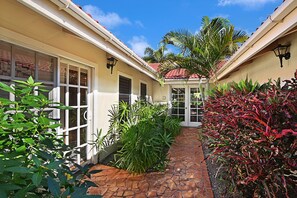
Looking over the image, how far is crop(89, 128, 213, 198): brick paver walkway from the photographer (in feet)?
12.1

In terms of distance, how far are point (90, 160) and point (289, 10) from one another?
16.9 ft

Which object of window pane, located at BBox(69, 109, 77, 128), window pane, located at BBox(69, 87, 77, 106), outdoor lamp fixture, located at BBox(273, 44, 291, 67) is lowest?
window pane, located at BBox(69, 109, 77, 128)

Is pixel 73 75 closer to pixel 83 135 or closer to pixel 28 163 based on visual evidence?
pixel 83 135

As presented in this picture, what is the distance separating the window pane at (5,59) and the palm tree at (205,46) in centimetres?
697

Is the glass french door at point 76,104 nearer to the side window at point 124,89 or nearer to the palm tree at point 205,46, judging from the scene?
the side window at point 124,89

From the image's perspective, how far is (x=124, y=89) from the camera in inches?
308

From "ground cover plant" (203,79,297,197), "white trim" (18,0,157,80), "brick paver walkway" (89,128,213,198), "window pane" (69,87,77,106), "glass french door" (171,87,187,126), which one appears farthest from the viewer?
"glass french door" (171,87,187,126)

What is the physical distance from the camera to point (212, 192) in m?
3.59

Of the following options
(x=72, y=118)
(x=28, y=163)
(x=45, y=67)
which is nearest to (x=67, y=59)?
(x=45, y=67)

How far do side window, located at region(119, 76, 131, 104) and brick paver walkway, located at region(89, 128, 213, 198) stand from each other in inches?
120

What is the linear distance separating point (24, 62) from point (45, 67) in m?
0.48

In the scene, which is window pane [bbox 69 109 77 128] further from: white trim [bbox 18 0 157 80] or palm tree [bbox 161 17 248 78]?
palm tree [bbox 161 17 248 78]

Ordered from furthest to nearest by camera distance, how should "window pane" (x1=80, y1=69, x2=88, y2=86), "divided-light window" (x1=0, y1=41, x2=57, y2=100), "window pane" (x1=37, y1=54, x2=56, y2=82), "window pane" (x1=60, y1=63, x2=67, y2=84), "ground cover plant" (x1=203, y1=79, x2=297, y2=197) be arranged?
1. "window pane" (x1=80, y1=69, x2=88, y2=86)
2. "window pane" (x1=60, y1=63, x2=67, y2=84)
3. "window pane" (x1=37, y1=54, x2=56, y2=82)
4. "divided-light window" (x1=0, y1=41, x2=57, y2=100)
5. "ground cover plant" (x1=203, y1=79, x2=297, y2=197)

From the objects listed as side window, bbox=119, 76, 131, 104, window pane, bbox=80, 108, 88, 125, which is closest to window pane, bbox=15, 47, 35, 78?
window pane, bbox=80, 108, 88, 125
